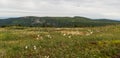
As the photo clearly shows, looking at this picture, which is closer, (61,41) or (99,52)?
(99,52)

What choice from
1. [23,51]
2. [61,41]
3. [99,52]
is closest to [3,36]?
[61,41]

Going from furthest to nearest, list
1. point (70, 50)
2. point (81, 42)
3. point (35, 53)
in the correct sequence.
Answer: point (81, 42), point (70, 50), point (35, 53)

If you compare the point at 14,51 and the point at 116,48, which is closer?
the point at 14,51

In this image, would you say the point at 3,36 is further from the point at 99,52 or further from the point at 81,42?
the point at 99,52

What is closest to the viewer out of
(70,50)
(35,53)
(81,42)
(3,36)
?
(35,53)

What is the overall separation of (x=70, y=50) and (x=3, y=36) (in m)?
12.8

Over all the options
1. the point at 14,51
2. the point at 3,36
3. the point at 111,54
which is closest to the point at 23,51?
the point at 14,51

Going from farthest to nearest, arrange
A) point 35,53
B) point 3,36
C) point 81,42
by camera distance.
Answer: point 3,36 → point 81,42 → point 35,53

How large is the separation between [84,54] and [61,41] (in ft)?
17.4

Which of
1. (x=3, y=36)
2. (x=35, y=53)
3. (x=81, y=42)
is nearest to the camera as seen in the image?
(x=35, y=53)

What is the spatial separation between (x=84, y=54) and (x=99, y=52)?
5.79 ft

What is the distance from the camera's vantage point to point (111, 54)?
23688mm

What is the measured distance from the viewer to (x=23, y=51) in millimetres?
22906

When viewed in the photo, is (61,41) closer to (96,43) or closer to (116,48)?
(96,43)
